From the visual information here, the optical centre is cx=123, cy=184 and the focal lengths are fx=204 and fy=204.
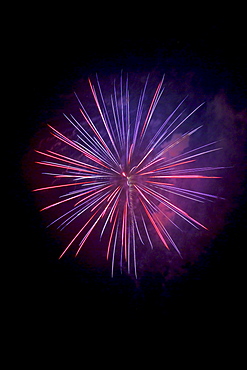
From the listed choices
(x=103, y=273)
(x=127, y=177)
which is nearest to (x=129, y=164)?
(x=127, y=177)

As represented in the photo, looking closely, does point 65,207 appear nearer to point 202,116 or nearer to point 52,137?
point 52,137

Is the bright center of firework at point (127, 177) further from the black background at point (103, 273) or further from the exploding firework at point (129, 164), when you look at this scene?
the black background at point (103, 273)

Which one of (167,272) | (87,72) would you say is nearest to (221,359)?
(167,272)

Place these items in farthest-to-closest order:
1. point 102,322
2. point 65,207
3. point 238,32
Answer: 1. point 102,322
2. point 65,207
3. point 238,32

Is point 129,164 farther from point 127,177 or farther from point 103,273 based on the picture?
point 103,273

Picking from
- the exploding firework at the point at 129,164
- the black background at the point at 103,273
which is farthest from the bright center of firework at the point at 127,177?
the black background at the point at 103,273

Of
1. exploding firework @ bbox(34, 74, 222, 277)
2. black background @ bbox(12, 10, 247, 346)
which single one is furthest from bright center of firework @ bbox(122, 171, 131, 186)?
black background @ bbox(12, 10, 247, 346)

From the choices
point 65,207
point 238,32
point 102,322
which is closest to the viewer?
point 238,32

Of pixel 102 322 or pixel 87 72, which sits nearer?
pixel 87 72
